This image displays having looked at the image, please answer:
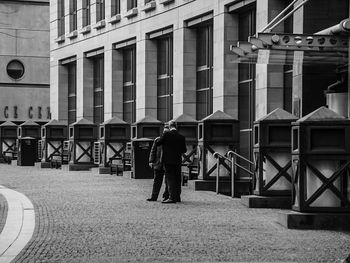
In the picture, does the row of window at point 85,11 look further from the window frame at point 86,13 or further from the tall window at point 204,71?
the tall window at point 204,71

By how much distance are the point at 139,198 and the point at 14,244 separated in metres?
8.98

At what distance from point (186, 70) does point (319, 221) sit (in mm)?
22541

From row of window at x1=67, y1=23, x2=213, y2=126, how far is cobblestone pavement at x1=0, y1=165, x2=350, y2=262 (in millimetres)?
14707

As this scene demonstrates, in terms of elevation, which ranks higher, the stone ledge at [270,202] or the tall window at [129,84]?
the tall window at [129,84]

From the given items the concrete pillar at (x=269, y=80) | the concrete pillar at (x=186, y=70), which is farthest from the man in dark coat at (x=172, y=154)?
the concrete pillar at (x=186, y=70)

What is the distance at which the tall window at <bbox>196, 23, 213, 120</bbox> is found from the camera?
36281mm

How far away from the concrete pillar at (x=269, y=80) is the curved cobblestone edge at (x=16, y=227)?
1003 cm

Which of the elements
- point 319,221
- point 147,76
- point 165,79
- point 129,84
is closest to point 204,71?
point 165,79

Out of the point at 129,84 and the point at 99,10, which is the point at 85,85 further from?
the point at 129,84

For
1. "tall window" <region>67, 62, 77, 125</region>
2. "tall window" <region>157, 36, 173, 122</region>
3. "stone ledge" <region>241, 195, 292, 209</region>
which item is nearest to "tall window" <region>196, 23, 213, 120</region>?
"tall window" <region>157, 36, 173, 122</region>

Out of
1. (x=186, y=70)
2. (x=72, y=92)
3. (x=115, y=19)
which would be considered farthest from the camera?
(x=72, y=92)

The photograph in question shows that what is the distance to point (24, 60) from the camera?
200 ft

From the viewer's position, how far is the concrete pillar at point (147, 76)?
136 ft

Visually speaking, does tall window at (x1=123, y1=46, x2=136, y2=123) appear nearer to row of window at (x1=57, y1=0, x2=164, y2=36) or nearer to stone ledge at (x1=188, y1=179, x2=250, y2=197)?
row of window at (x1=57, y1=0, x2=164, y2=36)
